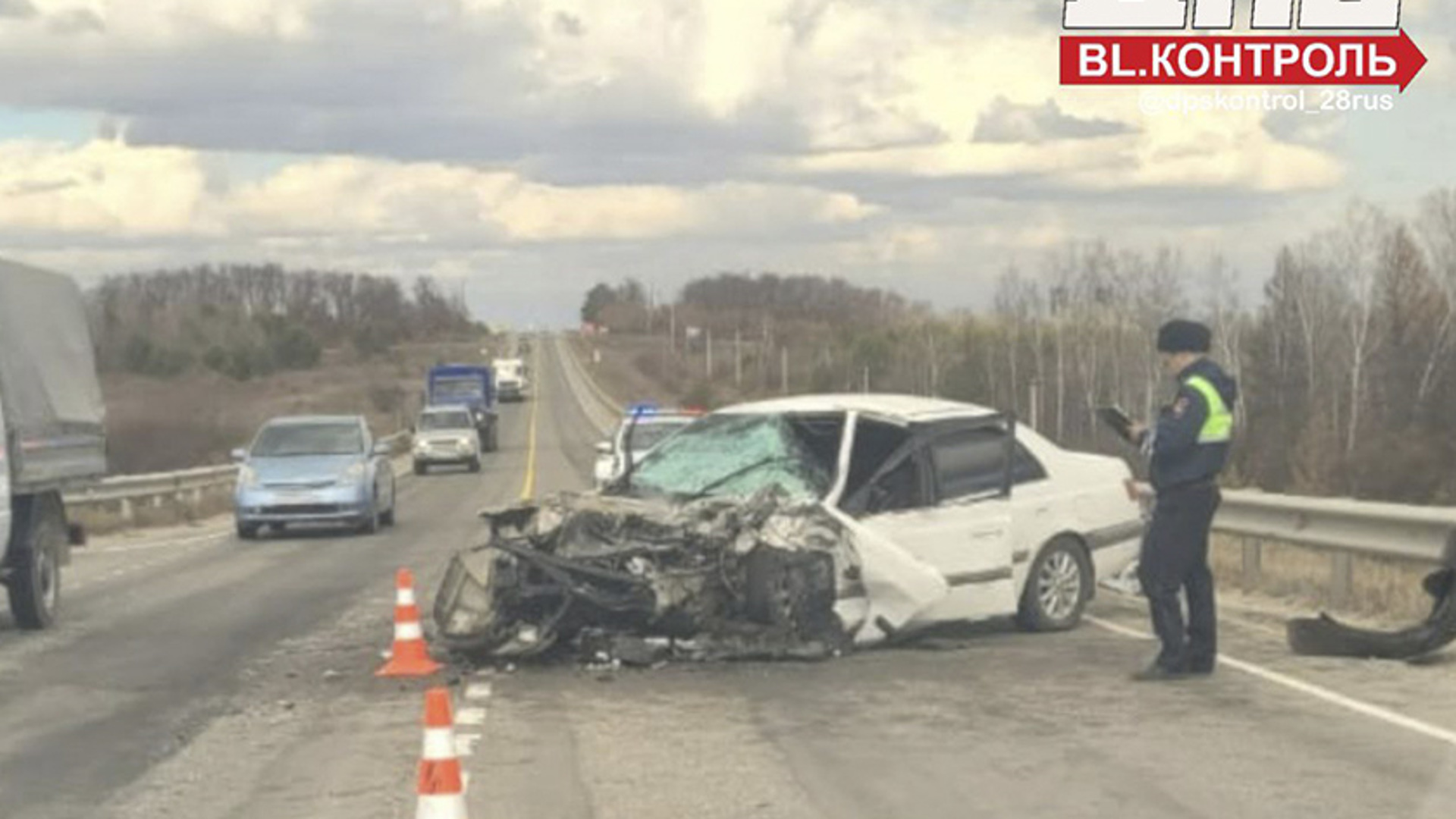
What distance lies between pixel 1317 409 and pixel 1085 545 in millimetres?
72280

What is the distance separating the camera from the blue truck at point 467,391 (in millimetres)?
64188

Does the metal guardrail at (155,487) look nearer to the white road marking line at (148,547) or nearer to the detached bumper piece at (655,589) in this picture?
the white road marking line at (148,547)

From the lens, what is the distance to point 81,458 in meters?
14.5

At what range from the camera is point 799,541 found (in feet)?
35.3

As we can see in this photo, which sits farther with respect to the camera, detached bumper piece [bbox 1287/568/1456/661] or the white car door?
the white car door

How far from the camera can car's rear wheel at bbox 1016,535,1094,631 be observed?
478 inches

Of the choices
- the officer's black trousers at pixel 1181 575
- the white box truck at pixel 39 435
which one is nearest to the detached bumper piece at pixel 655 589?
the officer's black trousers at pixel 1181 575

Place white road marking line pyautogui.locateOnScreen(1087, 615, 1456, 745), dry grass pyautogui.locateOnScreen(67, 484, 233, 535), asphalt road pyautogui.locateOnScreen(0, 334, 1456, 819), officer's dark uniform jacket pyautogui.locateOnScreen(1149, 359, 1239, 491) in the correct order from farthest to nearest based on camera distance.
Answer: dry grass pyautogui.locateOnScreen(67, 484, 233, 535) < officer's dark uniform jacket pyautogui.locateOnScreen(1149, 359, 1239, 491) < white road marking line pyautogui.locateOnScreen(1087, 615, 1456, 745) < asphalt road pyautogui.locateOnScreen(0, 334, 1456, 819)

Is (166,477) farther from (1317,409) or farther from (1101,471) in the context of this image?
(1317,409)

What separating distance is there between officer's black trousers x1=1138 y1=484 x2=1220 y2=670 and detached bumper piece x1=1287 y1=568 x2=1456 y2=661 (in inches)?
41.5

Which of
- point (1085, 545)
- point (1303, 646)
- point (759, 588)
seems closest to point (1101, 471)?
point (1085, 545)

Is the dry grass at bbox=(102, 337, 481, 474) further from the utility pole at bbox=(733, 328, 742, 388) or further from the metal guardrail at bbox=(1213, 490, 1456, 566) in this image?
the metal guardrail at bbox=(1213, 490, 1456, 566)

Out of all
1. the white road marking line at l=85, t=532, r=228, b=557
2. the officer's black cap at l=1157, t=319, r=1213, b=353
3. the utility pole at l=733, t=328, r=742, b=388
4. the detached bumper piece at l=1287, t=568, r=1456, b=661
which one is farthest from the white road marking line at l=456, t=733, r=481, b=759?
the utility pole at l=733, t=328, r=742, b=388

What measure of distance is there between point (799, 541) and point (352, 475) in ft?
47.1
